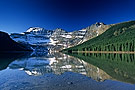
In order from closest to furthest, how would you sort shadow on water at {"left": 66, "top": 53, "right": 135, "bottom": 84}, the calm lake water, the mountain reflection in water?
1. the calm lake water
2. shadow on water at {"left": 66, "top": 53, "right": 135, "bottom": 84}
3. the mountain reflection in water

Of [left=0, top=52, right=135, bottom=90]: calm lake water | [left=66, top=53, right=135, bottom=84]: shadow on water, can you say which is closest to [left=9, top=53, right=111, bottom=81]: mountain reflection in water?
[left=0, top=52, right=135, bottom=90]: calm lake water

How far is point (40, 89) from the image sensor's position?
1345cm

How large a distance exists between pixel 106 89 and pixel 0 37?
196218 mm

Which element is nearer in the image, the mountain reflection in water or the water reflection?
the water reflection

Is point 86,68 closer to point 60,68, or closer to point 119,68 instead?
point 60,68

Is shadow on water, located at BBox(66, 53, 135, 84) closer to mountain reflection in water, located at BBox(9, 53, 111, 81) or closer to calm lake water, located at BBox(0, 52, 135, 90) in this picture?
calm lake water, located at BBox(0, 52, 135, 90)

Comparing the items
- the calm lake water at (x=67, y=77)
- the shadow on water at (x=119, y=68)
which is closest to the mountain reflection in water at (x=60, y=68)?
the calm lake water at (x=67, y=77)

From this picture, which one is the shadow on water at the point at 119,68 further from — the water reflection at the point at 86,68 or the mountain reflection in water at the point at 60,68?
the mountain reflection in water at the point at 60,68

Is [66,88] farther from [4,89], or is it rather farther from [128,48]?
[128,48]

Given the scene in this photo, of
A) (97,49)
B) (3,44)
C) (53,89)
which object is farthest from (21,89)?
(3,44)

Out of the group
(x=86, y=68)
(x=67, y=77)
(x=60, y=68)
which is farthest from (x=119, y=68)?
(x=67, y=77)

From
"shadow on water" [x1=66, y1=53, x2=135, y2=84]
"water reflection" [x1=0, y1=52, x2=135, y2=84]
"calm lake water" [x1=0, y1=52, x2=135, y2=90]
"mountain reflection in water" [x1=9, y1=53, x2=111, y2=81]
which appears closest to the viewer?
"calm lake water" [x1=0, y1=52, x2=135, y2=90]

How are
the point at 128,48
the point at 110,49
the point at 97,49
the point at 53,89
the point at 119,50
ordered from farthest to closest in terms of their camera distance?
the point at 97,49 → the point at 110,49 → the point at 119,50 → the point at 128,48 → the point at 53,89

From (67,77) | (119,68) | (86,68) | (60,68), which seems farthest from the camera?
(86,68)
